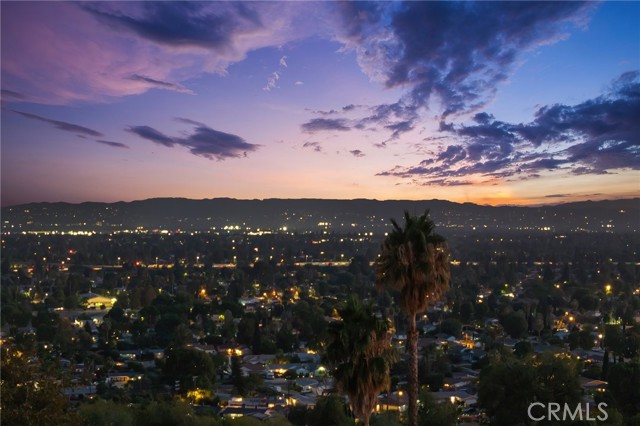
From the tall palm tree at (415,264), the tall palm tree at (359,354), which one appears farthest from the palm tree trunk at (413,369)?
the tall palm tree at (359,354)

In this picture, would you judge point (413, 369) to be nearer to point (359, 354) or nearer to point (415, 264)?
point (359, 354)

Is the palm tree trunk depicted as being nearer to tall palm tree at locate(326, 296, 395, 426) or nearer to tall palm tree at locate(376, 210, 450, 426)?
tall palm tree at locate(376, 210, 450, 426)

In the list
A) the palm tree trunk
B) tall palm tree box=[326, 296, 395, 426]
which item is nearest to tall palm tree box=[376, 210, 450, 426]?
the palm tree trunk

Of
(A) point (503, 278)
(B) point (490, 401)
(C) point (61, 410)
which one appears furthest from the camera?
(A) point (503, 278)

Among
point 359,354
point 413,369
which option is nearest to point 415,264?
point 359,354

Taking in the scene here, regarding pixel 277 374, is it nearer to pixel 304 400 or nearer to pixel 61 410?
pixel 304 400

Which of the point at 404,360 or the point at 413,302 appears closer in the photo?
the point at 413,302

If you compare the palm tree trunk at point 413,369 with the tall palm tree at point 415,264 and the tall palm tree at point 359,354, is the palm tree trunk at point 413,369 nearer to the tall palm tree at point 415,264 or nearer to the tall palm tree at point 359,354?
the tall palm tree at point 415,264

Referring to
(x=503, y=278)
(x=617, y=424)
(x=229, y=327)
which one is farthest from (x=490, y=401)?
(x=503, y=278)
